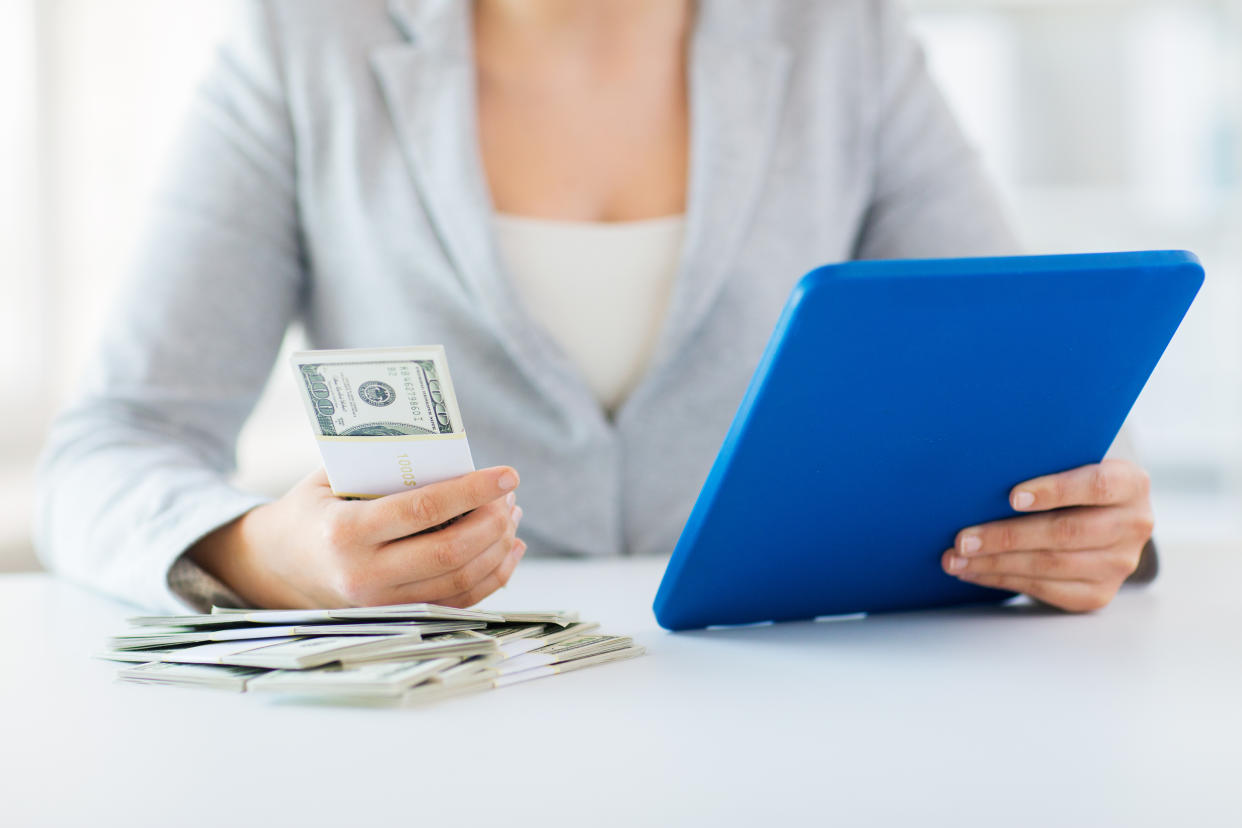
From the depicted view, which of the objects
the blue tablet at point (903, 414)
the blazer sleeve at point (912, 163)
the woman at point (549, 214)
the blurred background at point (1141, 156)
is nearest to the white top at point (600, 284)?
the woman at point (549, 214)

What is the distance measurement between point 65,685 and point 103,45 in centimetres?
234

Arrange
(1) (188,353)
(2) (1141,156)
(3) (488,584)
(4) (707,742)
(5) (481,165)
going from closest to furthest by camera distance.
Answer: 1. (4) (707,742)
2. (3) (488,584)
3. (1) (188,353)
4. (5) (481,165)
5. (2) (1141,156)

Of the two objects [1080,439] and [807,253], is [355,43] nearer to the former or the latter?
[807,253]

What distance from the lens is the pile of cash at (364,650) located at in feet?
1.98

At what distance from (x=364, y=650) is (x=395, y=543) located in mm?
118

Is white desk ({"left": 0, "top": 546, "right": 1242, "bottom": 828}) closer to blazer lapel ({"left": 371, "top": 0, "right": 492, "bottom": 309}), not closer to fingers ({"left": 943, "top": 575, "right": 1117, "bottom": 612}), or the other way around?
fingers ({"left": 943, "top": 575, "right": 1117, "bottom": 612})

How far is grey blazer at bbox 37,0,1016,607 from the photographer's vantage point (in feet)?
4.12

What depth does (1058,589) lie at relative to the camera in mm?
853

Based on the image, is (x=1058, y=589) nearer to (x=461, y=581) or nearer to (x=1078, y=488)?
(x=1078, y=488)

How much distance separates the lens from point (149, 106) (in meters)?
2.60

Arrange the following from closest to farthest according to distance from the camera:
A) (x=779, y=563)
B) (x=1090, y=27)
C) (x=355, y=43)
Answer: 1. (x=779, y=563)
2. (x=355, y=43)
3. (x=1090, y=27)

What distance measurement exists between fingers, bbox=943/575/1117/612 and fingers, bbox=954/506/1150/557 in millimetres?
33

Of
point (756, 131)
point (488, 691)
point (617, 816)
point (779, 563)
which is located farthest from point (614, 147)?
point (617, 816)

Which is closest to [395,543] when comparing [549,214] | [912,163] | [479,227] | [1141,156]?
[479,227]
